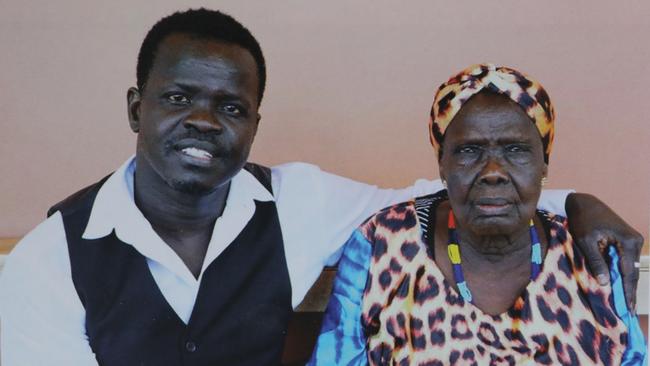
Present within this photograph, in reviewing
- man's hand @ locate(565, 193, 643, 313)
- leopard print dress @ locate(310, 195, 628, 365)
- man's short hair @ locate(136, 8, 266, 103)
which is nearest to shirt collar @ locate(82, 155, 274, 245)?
man's short hair @ locate(136, 8, 266, 103)

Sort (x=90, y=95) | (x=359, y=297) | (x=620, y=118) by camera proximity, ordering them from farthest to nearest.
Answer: (x=620, y=118), (x=90, y=95), (x=359, y=297)

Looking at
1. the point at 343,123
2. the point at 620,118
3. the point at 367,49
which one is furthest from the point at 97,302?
the point at 620,118

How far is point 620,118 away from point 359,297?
122cm

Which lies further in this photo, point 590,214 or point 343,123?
point 343,123

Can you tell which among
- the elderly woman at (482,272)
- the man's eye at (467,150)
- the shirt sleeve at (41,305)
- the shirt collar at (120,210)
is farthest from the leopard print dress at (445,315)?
the shirt sleeve at (41,305)

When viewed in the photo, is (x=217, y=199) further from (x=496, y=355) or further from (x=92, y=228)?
(x=496, y=355)

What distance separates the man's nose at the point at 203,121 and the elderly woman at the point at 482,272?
459 millimetres

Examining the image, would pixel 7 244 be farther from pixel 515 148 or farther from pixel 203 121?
pixel 515 148

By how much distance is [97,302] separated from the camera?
1.46 meters

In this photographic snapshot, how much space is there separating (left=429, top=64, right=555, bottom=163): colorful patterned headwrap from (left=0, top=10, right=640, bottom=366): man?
284 mm

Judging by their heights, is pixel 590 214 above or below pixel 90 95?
below

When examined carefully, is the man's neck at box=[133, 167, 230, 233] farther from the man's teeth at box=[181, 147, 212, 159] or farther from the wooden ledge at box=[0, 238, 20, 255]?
the wooden ledge at box=[0, 238, 20, 255]

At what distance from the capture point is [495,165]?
1426 millimetres

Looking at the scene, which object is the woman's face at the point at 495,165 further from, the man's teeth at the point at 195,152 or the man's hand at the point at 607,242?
the man's teeth at the point at 195,152
